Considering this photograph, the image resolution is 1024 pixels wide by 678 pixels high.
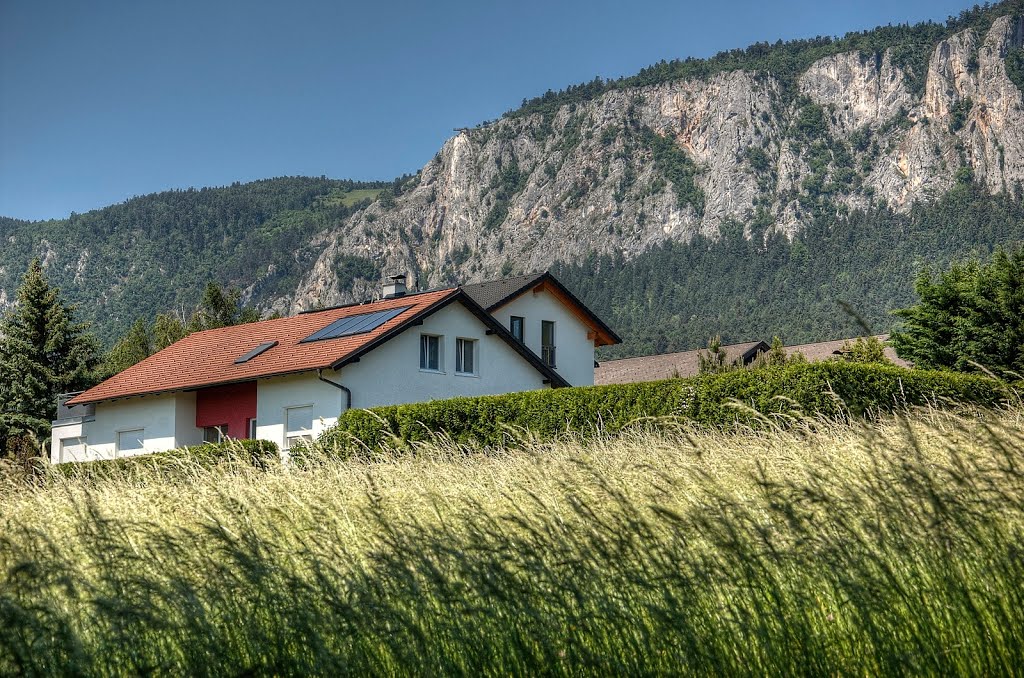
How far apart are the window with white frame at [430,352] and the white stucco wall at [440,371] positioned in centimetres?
17

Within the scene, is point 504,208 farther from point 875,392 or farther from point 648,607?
point 648,607

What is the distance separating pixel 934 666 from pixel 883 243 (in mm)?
131318

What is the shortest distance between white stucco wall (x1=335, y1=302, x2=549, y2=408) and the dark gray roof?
2.89 m

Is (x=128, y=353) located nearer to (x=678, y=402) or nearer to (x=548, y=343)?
(x=548, y=343)

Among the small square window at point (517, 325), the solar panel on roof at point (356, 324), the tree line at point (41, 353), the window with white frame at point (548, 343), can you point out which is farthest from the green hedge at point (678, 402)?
the tree line at point (41, 353)

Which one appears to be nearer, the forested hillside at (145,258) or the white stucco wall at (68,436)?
the white stucco wall at (68,436)

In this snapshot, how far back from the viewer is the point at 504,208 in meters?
192

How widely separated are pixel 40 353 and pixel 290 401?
86.5 ft

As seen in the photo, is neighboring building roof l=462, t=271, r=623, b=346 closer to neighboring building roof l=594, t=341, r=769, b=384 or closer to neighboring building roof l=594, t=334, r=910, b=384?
neighboring building roof l=594, t=334, r=910, b=384

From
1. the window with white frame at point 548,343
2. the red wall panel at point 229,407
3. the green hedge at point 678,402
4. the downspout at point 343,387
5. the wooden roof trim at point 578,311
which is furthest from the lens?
the window with white frame at point 548,343

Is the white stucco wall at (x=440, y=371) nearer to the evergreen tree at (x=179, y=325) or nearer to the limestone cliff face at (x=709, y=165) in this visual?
the evergreen tree at (x=179, y=325)

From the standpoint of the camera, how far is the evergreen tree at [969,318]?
Result: 102 ft

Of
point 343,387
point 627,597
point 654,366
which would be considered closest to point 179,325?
point 654,366

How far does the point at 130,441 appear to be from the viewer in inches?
1396
